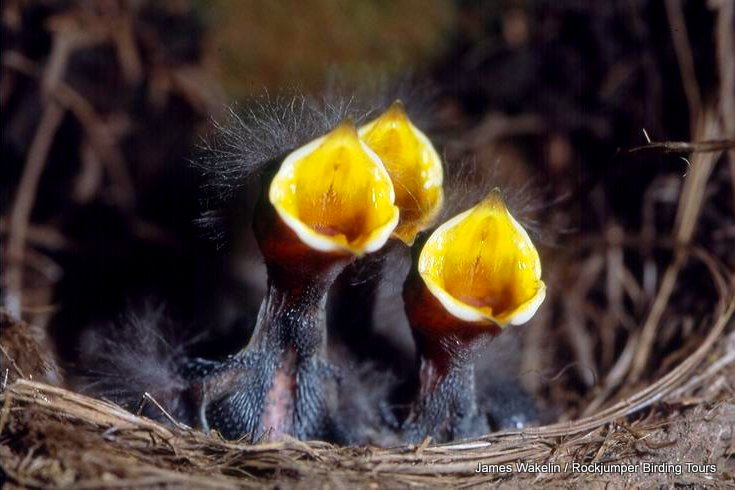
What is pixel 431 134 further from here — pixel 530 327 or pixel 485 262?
pixel 485 262

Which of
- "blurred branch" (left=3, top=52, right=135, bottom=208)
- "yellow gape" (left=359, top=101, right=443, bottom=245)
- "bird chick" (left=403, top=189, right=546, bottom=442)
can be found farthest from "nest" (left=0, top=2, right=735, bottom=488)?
"yellow gape" (left=359, top=101, right=443, bottom=245)

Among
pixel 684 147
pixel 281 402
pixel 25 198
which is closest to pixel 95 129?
pixel 25 198

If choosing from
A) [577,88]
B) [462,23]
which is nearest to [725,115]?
[577,88]

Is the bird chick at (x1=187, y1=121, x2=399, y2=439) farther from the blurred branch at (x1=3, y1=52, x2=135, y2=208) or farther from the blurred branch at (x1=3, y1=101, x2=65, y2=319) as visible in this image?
the blurred branch at (x1=3, y1=52, x2=135, y2=208)

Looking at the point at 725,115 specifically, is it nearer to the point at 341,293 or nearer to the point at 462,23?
the point at 462,23

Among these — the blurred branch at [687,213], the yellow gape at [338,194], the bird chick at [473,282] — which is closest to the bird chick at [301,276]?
the yellow gape at [338,194]
